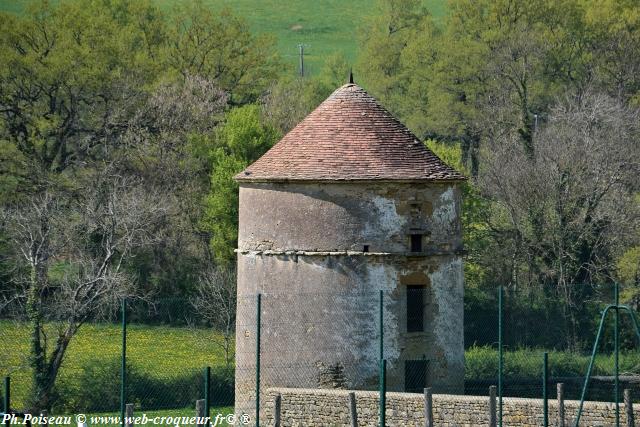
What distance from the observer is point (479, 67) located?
61.1 m

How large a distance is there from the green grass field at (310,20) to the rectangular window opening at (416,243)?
226 feet

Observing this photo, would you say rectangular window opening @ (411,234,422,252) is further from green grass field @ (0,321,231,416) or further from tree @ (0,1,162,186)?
tree @ (0,1,162,186)

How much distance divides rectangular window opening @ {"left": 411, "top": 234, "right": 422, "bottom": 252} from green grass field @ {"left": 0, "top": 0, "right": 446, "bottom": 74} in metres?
69.0

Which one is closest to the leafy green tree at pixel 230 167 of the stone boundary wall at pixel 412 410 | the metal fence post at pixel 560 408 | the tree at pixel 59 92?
the tree at pixel 59 92

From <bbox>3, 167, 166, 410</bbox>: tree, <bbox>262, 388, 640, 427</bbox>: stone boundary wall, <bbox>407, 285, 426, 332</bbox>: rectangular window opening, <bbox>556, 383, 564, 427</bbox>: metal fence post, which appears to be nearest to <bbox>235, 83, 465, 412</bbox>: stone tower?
<bbox>407, 285, 426, 332</bbox>: rectangular window opening

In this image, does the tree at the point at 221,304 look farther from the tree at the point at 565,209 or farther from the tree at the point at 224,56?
the tree at the point at 224,56

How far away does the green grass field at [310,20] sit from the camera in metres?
102

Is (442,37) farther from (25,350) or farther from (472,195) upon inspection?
(25,350)

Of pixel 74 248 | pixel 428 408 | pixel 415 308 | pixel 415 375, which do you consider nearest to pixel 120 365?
pixel 415 375

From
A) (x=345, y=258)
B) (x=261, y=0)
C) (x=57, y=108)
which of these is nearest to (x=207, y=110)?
(x=57, y=108)

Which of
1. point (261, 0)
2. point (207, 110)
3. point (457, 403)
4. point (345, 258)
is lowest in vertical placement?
point (457, 403)

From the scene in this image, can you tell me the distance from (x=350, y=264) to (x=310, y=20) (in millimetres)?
78827

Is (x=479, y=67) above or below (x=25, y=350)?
above

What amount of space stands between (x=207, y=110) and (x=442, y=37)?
1551 centimetres
